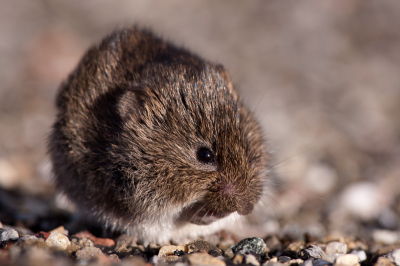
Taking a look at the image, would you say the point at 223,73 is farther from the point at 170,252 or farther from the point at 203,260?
the point at 203,260

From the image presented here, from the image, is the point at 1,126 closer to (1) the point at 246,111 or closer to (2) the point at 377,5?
(1) the point at 246,111

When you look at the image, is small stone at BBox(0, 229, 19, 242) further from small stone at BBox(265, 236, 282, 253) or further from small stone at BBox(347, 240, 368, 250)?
small stone at BBox(347, 240, 368, 250)

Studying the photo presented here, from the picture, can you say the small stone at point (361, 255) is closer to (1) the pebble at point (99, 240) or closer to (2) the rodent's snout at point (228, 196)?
(2) the rodent's snout at point (228, 196)

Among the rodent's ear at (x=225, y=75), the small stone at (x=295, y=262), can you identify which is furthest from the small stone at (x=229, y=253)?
the rodent's ear at (x=225, y=75)

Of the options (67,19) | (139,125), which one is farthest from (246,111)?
(67,19)

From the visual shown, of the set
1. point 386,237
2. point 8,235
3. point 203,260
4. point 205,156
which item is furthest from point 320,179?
point 8,235
